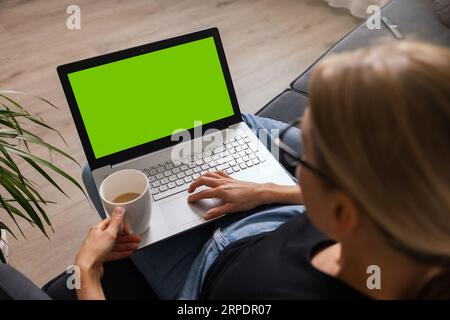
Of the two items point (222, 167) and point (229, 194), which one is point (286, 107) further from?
point (229, 194)

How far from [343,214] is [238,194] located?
399mm

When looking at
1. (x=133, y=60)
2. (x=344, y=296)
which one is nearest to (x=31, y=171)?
(x=133, y=60)

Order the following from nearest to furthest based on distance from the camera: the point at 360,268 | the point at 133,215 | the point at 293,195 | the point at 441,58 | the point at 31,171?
1. the point at 441,58
2. the point at 360,268
3. the point at 133,215
4. the point at 293,195
5. the point at 31,171

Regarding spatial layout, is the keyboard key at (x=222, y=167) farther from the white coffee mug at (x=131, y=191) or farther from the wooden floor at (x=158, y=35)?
the wooden floor at (x=158, y=35)

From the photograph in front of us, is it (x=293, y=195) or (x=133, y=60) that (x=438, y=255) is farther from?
(x=133, y=60)

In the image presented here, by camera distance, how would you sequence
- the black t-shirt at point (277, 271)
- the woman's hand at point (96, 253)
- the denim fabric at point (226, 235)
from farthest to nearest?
the denim fabric at point (226, 235), the woman's hand at point (96, 253), the black t-shirt at point (277, 271)

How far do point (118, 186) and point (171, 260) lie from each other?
219 millimetres

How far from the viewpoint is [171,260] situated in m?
1.00

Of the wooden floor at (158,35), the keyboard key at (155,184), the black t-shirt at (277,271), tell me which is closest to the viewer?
the black t-shirt at (277,271)

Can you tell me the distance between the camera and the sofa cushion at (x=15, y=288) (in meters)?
0.70

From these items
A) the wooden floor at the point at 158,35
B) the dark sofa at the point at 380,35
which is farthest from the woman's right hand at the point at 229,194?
the wooden floor at the point at 158,35

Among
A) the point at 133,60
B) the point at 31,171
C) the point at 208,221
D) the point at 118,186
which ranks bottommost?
the point at 31,171

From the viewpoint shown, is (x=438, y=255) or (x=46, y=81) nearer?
(x=438, y=255)

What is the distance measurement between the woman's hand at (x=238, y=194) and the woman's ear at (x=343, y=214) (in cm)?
36
